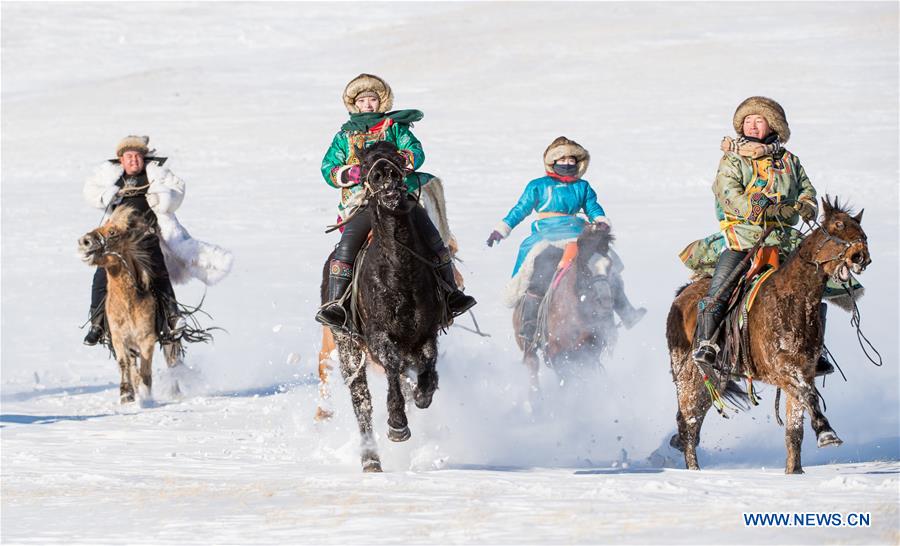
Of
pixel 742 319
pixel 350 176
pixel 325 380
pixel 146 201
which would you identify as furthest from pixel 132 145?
pixel 742 319

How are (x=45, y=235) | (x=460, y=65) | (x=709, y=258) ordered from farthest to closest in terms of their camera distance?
(x=460, y=65) < (x=45, y=235) < (x=709, y=258)

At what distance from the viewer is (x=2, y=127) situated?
37.2 m

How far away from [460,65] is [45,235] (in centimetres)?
2113

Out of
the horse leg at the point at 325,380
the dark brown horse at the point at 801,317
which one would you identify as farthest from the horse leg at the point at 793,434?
the horse leg at the point at 325,380

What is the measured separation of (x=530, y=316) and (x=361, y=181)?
4.65 m

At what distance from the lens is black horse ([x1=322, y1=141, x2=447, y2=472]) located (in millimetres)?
8766

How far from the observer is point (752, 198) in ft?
30.9

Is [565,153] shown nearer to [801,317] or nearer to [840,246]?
[801,317]

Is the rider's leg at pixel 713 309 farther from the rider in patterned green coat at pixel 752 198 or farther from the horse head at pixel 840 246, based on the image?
the horse head at pixel 840 246

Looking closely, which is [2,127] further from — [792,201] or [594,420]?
[792,201]

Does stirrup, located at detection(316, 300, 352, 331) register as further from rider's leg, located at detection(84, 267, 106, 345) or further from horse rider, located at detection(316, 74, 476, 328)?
rider's leg, located at detection(84, 267, 106, 345)

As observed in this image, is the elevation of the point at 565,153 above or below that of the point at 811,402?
above

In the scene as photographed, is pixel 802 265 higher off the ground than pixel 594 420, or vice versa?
pixel 802 265

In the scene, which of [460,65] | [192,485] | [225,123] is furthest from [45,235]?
[460,65]
